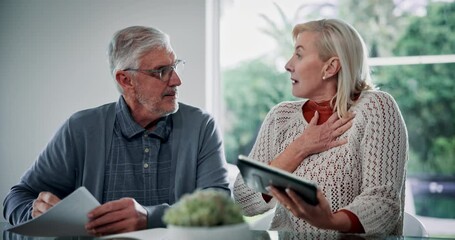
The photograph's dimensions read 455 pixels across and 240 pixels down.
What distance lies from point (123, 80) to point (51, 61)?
5.51ft

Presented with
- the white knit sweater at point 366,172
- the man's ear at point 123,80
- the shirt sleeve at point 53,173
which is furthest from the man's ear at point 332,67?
the shirt sleeve at point 53,173

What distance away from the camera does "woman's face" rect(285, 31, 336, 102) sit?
2072 mm

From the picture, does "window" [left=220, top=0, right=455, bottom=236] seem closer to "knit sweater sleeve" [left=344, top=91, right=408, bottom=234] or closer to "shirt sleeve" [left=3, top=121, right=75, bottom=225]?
"knit sweater sleeve" [left=344, top=91, right=408, bottom=234]

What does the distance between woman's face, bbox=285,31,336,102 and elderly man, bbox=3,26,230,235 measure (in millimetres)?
336

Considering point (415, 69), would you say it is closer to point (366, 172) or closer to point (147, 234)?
point (366, 172)

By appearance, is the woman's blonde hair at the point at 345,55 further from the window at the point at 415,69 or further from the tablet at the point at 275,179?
the window at the point at 415,69

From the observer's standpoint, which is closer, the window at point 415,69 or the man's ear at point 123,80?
the man's ear at point 123,80

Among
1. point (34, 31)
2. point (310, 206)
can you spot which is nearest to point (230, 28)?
point (34, 31)

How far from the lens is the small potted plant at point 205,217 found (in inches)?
45.4

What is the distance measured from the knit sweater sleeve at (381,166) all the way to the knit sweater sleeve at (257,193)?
32 centimetres

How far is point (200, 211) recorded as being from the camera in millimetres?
1156

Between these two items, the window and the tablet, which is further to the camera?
the window

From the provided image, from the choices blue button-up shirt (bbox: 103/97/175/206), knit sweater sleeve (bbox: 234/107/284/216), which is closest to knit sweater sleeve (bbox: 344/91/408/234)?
knit sweater sleeve (bbox: 234/107/284/216)

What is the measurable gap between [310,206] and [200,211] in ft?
1.62
